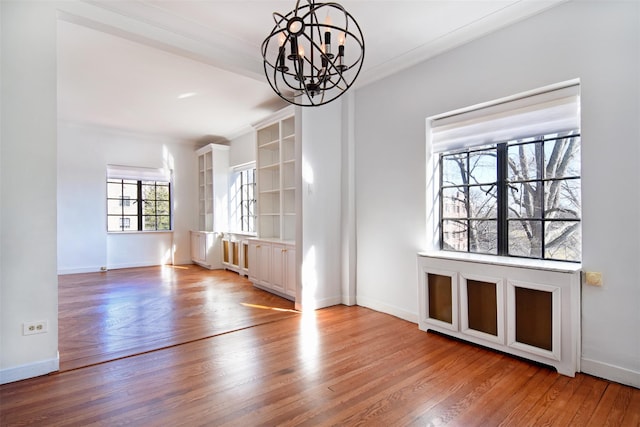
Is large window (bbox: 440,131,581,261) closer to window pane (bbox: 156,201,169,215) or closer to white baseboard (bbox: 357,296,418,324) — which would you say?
white baseboard (bbox: 357,296,418,324)

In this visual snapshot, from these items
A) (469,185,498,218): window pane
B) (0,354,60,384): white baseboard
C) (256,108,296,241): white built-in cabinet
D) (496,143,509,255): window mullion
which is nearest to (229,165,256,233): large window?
(256,108,296,241): white built-in cabinet

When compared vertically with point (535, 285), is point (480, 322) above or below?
below

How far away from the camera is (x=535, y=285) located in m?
2.61

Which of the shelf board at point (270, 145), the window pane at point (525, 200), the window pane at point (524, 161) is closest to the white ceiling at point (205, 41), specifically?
the shelf board at point (270, 145)

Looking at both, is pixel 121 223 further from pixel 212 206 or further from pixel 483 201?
pixel 483 201

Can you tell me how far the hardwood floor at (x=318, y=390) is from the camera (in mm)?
1964

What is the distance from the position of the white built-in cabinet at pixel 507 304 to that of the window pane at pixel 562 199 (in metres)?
0.43

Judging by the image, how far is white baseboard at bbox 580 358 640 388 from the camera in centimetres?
230

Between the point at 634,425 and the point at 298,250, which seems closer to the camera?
the point at 634,425

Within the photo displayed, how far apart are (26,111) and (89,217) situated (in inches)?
195

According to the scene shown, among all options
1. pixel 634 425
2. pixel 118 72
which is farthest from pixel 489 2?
pixel 118 72

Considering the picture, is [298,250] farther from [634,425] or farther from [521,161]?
[634,425]

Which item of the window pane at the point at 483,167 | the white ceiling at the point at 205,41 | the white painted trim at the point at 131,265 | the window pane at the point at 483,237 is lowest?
the white painted trim at the point at 131,265

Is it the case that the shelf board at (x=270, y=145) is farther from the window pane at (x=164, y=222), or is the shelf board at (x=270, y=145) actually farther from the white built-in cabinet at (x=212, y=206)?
the window pane at (x=164, y=222)
